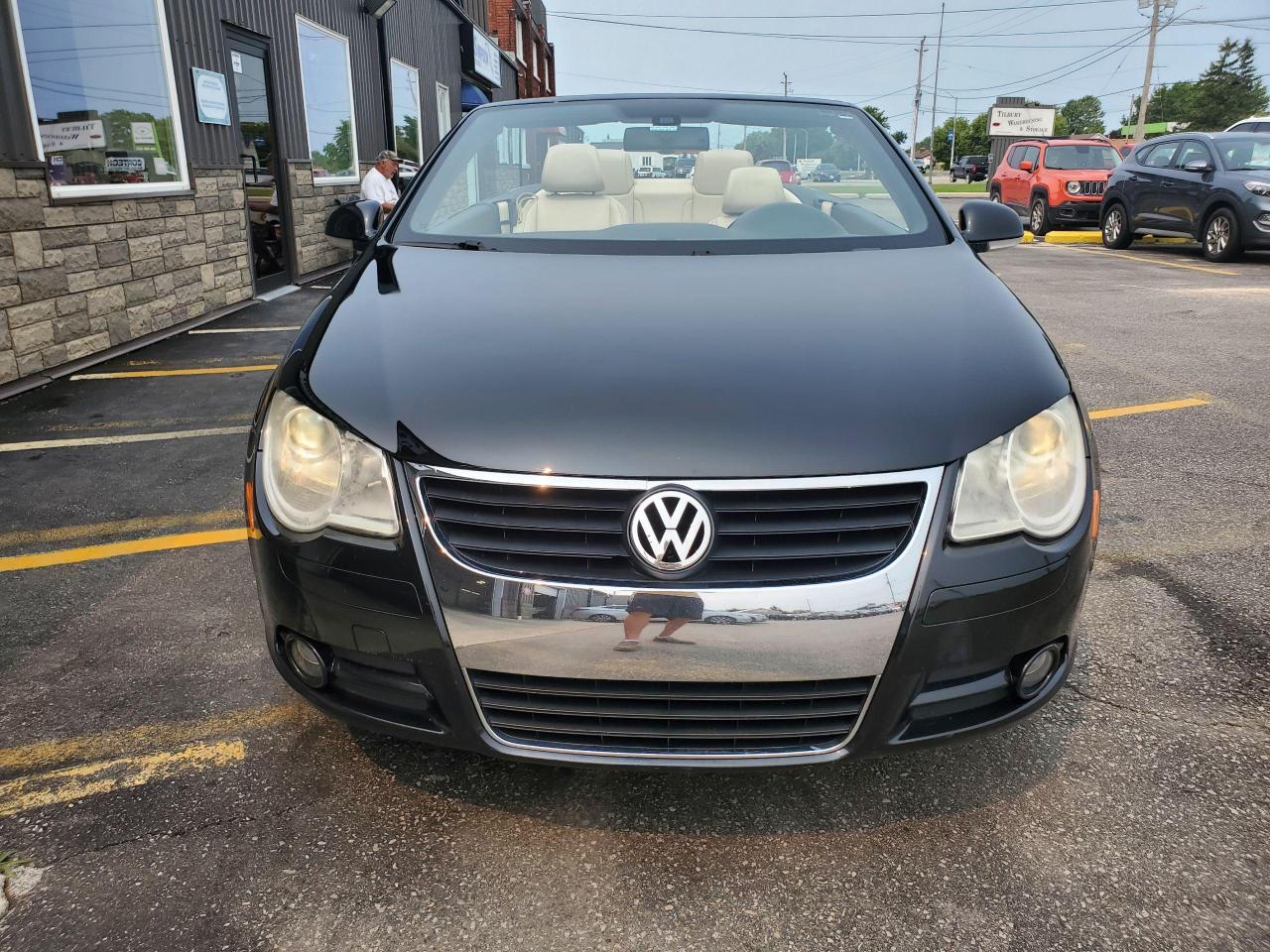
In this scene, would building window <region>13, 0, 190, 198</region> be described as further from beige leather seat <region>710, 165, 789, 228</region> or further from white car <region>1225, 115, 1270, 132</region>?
white car <region>1225, 115, 1270, 132</region>

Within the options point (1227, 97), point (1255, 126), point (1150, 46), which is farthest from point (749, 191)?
point (1227, 97)

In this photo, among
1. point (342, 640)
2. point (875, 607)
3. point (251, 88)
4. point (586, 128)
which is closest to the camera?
point (875, 607)

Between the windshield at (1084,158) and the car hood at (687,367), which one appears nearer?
the car hood at (687,367)

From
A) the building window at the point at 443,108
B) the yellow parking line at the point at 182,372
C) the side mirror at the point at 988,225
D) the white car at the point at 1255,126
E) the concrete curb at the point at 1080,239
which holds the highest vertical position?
the building window at the point at 443,108

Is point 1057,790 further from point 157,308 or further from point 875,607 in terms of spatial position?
point 157,308

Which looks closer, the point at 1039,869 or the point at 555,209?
the point at 1039,869

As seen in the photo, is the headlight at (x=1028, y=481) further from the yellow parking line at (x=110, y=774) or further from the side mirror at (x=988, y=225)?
the yellow parking line at (x=110, y=774)

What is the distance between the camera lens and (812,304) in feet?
7.41

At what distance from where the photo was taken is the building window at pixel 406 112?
1534 cm

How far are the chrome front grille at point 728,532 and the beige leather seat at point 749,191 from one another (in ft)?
5.49

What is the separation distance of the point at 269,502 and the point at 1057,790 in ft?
6.01

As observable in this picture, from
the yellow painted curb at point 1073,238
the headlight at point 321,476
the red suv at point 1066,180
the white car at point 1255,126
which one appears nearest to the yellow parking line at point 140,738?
the headlight at point 321,476

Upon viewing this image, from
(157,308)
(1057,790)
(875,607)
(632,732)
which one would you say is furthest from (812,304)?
(157,308)

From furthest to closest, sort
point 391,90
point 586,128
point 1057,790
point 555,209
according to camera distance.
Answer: point 391,90 → point 586,128 → point 555,209 → point 1057,790
